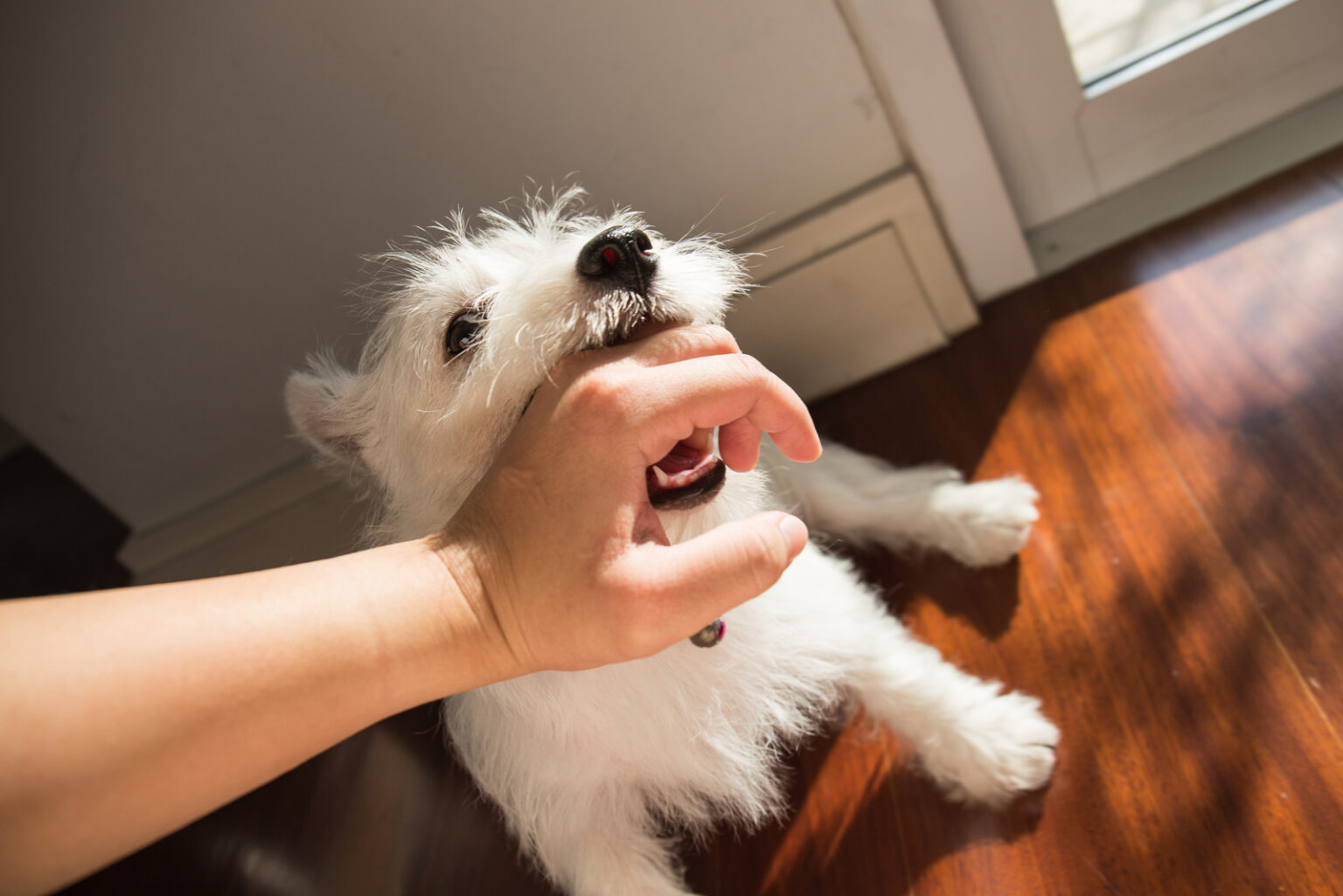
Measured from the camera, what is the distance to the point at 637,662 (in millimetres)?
1152

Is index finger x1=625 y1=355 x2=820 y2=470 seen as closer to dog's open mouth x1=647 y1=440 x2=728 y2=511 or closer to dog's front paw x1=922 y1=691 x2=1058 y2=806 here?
dog's open mouth x1=647 y1=440 x2=728 y2=511

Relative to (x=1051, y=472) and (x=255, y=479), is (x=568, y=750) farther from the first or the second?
(x=255, y=479)

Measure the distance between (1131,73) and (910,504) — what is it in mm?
1176

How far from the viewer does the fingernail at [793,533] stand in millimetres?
768

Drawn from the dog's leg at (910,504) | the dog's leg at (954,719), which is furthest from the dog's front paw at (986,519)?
the dog's leg at (954,719)

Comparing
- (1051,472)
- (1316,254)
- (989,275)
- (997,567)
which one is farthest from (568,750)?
(1316,254)

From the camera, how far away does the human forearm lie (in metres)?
0.62

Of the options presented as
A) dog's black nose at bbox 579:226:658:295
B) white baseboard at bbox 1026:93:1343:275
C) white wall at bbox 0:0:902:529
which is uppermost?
white wall at bbox 0:0:902:529

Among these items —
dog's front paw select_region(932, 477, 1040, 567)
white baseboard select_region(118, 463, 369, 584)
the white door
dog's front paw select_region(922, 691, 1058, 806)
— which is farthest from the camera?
white baseboard select_region(118, 463, 369, 584)

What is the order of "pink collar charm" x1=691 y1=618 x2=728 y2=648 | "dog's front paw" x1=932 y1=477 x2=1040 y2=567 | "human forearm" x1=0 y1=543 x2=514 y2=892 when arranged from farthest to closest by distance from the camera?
"dog's front paw" x1=932 y1=477 x2=1040 y2=567 → "pink collar charm" x1=691 y1=618 x2=728 y2=648 → "human forearm" x1=0 y1=543 x2=514 y2=892

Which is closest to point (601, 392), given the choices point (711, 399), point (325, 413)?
point (711, 399)

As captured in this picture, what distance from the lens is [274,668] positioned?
26.8 inches

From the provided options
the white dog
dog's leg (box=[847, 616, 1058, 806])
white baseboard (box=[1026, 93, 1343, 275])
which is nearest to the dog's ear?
the white dog

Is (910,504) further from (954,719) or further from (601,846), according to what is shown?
(601,846)
